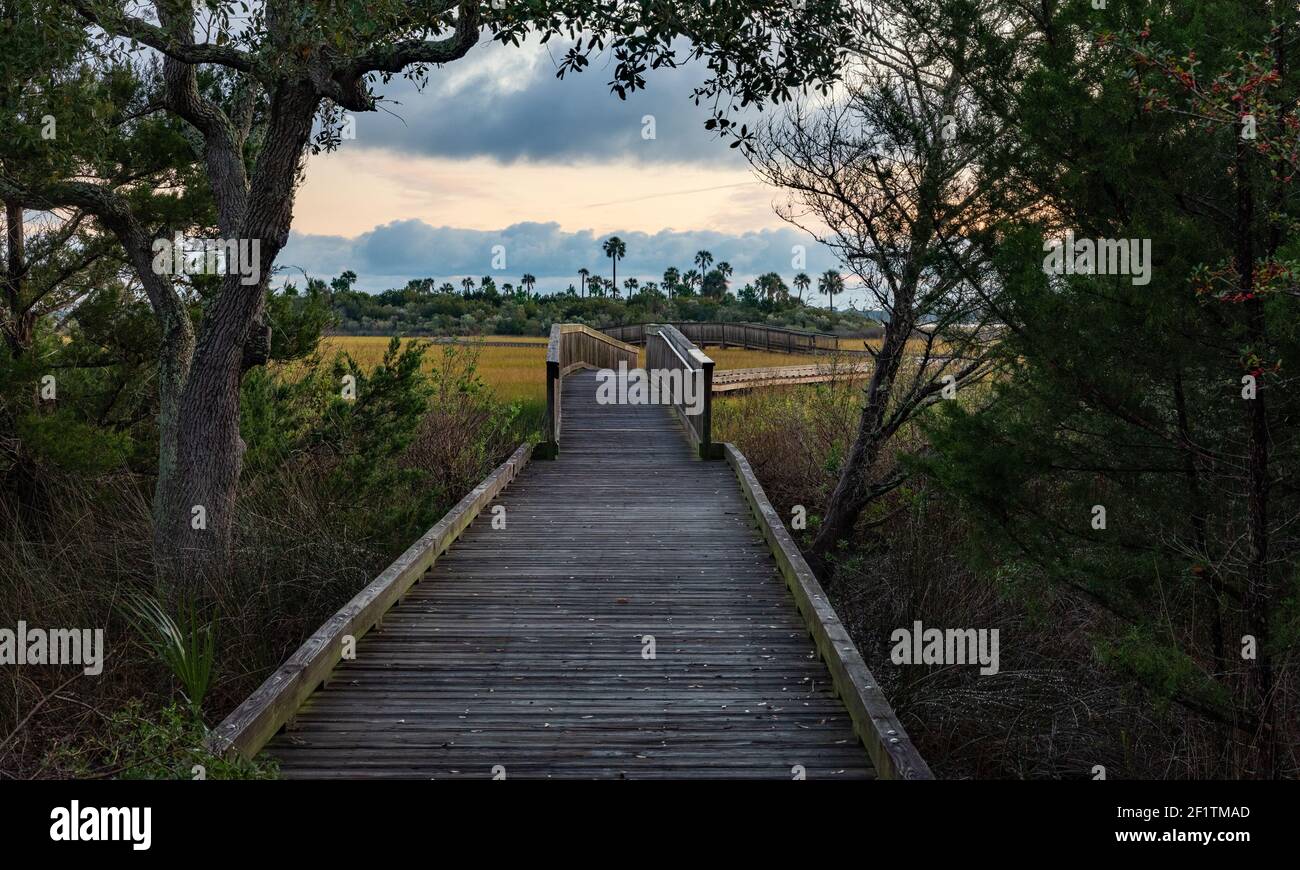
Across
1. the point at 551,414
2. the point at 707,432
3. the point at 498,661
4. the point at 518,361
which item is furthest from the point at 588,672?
the point at 518,361

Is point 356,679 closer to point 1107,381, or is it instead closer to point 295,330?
point 1107,381

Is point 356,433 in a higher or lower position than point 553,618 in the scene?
higher

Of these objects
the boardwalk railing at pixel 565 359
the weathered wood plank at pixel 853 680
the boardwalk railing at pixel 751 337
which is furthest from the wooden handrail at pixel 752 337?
the weathered wood plank at pixel 853 680

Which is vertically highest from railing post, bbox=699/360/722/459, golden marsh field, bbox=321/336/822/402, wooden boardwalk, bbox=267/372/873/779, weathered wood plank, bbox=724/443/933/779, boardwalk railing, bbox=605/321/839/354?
boardwalk railing, bbox=605/321/839/354

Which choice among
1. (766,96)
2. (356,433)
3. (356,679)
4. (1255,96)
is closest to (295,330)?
(356,433)

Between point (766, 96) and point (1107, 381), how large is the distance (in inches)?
200

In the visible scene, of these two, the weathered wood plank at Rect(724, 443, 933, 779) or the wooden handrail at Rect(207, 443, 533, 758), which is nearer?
the weathered wood plank at Rect(724, 443, 933, 779)

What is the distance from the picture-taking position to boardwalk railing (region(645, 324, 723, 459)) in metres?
13.8

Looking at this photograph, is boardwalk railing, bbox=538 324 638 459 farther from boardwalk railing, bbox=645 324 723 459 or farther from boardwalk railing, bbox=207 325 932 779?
boardwalk railing, bbox=207 325 932 779

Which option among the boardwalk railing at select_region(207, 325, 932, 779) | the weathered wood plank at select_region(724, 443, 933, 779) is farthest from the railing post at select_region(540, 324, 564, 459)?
the weathered wood plank at select_region(724, 443, 933, 779)

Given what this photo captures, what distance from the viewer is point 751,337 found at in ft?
135

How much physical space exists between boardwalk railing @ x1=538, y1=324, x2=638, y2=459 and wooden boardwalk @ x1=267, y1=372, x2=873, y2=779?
13.9 feet

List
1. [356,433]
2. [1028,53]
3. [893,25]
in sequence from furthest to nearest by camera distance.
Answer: [356,433]
[893,25]
[1028,53]

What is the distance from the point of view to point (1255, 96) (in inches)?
165
